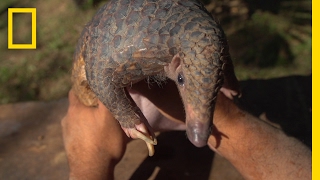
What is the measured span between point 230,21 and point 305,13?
0.75m

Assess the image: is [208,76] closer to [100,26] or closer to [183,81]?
[183,81]

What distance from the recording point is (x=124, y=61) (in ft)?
6.31

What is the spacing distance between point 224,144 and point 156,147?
89cm

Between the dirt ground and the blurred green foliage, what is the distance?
257 mm

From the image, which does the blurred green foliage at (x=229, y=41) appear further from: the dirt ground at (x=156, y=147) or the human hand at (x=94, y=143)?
the human hand at (x=94, y=143)

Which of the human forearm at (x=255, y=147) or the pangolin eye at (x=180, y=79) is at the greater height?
the pangolin eye at (x=180, y=79)

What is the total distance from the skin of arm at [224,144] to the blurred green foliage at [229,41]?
148 centimetres

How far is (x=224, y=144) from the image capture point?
2.53 m

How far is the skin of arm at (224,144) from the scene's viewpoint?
2.46 m

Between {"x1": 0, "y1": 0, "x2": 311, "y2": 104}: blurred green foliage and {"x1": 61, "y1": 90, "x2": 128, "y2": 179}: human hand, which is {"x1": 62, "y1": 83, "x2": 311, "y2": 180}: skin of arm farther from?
{"x1": 0, "y1": 0, "x2": 311, "y2": 104}: blurred green foliage

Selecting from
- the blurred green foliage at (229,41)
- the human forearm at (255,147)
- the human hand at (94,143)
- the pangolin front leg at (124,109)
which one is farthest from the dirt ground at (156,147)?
the pangolin front leg at (124,109)

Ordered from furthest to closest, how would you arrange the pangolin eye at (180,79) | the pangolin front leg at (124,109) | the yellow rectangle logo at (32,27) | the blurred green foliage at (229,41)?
the yellow rectangle logo at (32,27) < the blurred green foliage at (229,41) < the pangolin front leg at (124,109) < the pangolin eye at (180,79)

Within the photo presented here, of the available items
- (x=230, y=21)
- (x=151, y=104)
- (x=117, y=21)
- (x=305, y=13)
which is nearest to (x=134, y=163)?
(x=151, y=104)

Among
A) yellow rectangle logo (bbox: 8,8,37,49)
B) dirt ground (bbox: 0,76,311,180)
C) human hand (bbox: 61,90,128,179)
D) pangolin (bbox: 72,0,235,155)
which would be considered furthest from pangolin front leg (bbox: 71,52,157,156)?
yellow rectangle logo (bbox: 8,8,37,49)
